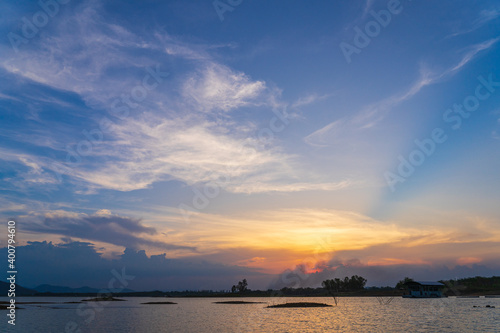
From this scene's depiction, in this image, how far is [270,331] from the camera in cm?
6222

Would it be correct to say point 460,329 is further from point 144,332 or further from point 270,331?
point 144,332

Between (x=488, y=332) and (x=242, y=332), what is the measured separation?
42612 millimetres

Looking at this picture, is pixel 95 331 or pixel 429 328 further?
pixel 95 331

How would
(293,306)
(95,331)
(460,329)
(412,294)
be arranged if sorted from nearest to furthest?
(460,329)
(95,331)
(293,306)
(412,294)

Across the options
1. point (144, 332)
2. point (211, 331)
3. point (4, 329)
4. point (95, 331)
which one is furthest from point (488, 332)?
point (4, 329)

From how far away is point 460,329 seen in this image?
59719 mm

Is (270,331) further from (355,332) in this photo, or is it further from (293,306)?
(293,306)

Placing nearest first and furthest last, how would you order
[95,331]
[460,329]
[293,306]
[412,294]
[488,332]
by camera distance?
[488,332] < [460,329] < [95,331] < [293,306] < [412,294]

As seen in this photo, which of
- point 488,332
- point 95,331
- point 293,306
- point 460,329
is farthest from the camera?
point 293,306

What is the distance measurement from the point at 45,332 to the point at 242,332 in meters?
37.6

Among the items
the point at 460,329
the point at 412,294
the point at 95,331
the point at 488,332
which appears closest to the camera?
the point at 488,332

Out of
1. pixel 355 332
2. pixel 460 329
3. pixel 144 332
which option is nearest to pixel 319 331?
pixel 355 332

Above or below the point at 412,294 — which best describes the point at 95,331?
above

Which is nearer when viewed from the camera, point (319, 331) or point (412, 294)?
point (319, 331)
